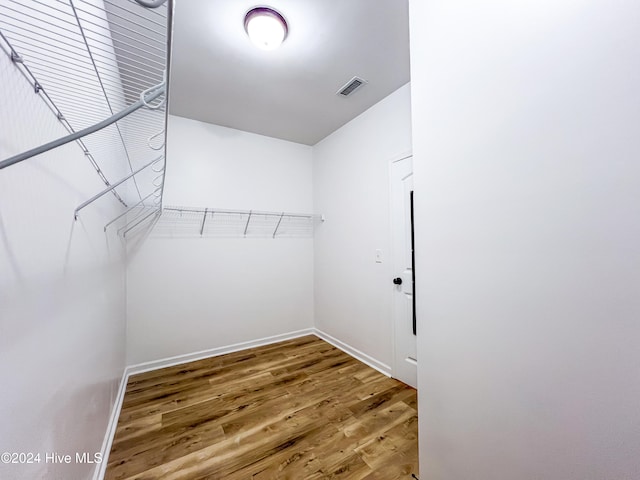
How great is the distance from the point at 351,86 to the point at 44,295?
94.6 inches

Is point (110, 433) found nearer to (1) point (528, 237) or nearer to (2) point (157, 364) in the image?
(2) point (157, 364)

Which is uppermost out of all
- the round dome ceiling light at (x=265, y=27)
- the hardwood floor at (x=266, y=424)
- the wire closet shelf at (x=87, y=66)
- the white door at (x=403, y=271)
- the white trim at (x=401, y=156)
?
the round dome ceiling light at (x=265, y=27)

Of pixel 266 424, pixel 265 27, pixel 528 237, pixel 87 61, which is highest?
pixel 265 27

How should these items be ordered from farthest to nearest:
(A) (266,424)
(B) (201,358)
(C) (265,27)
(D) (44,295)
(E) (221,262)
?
(E) (221,262), (B) (201,358), (A) (266,424), (C) (265,27), (D) (44,295)

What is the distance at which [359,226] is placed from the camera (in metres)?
2.80

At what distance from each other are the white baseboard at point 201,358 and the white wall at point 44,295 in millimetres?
263

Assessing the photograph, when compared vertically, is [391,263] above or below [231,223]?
below

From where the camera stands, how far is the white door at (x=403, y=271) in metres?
2.27

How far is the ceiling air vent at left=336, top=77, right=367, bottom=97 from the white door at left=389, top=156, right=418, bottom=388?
28.9 inches

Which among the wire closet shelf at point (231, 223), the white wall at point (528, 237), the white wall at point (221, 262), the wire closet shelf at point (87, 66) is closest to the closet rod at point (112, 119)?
the wire closet shelf at point (87, 66)

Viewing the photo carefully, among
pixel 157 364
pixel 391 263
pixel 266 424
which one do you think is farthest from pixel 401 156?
pixel 157 364

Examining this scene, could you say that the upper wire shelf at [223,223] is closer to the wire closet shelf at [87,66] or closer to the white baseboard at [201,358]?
the wire closet shelf at [87,66]

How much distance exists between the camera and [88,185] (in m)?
1.22

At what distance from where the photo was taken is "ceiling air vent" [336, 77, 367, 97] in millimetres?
2197
